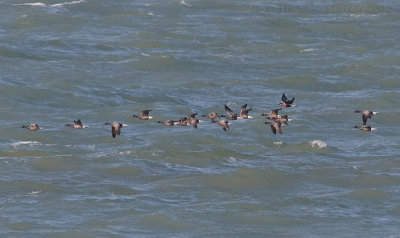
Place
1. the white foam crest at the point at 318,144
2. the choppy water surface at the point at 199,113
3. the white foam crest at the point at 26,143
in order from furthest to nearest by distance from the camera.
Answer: the white foam crest at the point at 318,144 < the white foam crest at the point at 26,143 < the choppy water surface at the point at 199,113

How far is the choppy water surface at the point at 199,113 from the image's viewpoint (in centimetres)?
5706

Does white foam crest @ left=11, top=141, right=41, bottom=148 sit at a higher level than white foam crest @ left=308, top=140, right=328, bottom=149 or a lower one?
higher

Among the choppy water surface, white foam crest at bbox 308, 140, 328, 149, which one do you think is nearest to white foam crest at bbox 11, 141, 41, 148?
the choppy water surface

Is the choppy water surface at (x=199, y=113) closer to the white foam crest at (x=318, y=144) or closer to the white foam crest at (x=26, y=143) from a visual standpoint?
the white foam crest at (x=318, y=144)

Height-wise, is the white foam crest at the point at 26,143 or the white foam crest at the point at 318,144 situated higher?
the white foam crest at the point at 26,143

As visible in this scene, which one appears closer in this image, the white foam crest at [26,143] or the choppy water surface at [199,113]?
the choppy water surface at [199,113]

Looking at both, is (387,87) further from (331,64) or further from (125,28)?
(125,28)

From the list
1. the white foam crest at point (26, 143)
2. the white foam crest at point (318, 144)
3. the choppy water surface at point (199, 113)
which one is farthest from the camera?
the white foam crest at point (318, 144)

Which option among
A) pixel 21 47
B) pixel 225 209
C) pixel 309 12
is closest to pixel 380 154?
pixel 225 209

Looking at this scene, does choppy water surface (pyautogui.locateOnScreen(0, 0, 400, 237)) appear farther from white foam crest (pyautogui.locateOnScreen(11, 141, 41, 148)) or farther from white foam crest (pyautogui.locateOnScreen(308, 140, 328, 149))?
white foam crest (pyautogui.locateOnScreen(11, 141, 41, 148))

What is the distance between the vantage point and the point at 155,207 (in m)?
57.5

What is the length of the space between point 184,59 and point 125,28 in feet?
28.9

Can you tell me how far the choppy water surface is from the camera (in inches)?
2247

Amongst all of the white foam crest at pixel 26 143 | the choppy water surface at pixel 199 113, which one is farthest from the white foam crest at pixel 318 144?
the white foam crest at pixel 26 143
